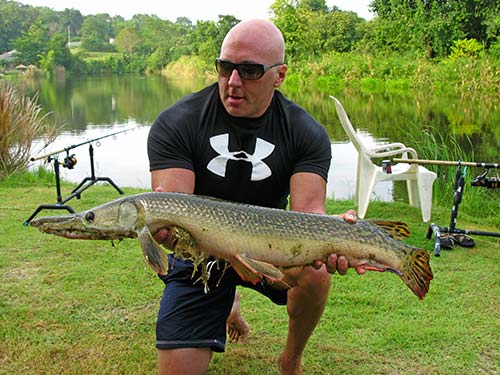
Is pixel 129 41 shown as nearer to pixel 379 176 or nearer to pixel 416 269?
pixel 379 176

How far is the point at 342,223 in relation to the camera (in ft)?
8.45

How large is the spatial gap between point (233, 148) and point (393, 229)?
911 millimetres

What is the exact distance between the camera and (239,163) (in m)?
2.88

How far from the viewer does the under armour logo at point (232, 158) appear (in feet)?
9.46

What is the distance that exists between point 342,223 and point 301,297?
0.50 m

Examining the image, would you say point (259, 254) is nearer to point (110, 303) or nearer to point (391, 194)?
point (110, 303)

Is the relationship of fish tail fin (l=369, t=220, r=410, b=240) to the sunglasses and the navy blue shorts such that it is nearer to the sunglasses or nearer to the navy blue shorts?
the navy blue shorts

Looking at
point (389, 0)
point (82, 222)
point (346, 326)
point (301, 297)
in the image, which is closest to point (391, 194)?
point (346, 326)

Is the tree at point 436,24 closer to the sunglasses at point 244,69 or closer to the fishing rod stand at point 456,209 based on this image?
the fishing rod stand at point 456,209

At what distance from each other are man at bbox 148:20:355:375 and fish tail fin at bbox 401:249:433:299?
400 mm

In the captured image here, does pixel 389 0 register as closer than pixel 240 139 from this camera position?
No

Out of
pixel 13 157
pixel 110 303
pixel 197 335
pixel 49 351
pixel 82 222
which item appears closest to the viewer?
pixel 82 222

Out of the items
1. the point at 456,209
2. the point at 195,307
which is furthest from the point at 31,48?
the point at 195,307

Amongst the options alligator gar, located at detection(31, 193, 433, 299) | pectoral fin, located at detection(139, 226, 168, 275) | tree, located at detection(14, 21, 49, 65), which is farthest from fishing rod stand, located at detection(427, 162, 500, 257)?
tree, located at detection(14, 21, 49, 65)
